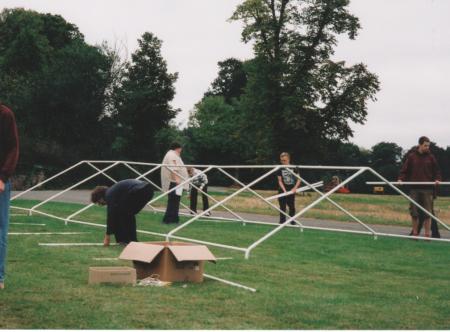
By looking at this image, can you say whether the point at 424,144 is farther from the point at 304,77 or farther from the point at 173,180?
the point at 304,77

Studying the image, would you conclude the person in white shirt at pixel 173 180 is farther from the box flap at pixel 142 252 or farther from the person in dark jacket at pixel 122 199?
the box flap at pixel 142 252

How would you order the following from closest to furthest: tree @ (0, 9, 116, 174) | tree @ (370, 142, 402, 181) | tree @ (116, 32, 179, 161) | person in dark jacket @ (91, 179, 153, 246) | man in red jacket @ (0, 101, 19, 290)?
man in red jacket @ (0, 101, 19, 290) → person in dark jacket @ (91, 179, 153, 246) → tree @ (0, 9, 116, 174) → tree @ (116, 32, 179, 161) → tree @ (370, 142, 402, 181)

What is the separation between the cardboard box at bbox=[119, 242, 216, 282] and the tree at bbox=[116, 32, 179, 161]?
112ft

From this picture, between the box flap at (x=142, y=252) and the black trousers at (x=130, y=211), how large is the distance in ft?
6.25

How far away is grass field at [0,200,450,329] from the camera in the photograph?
5137 mm

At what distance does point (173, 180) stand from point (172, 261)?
8308 millimetres

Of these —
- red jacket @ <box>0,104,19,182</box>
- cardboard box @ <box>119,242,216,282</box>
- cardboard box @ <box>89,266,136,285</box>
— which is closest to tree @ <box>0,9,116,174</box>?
cardboard box @ <box>119,242,216,282</box>

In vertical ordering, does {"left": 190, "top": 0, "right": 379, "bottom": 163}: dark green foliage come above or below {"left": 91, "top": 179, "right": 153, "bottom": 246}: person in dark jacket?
above

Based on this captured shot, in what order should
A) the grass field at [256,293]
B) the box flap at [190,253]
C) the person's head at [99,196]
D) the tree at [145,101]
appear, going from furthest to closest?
1. the tree at [145,101]
2. the person's head at [99,196]
3. the box flap at [190,253]
4. the grass field at [256,293]

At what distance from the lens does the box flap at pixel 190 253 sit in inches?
274

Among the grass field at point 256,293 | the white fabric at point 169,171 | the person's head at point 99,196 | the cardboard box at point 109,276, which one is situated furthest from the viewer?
the white fabric at point 169,171

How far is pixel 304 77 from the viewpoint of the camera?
132 ft

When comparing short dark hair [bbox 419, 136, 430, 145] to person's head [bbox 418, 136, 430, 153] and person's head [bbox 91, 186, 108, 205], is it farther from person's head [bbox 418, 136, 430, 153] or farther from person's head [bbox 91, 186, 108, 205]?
person's head [bbox 91, 186, 108, 205]

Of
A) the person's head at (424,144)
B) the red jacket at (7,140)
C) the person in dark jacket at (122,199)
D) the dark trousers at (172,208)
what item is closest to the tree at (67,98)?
the dark trousers at (172,208)
